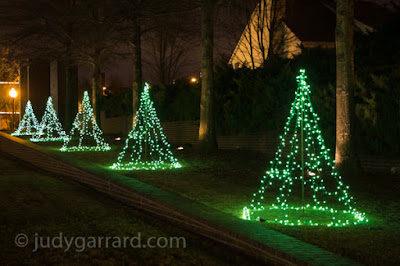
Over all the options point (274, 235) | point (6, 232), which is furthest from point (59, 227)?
point (274, 235)

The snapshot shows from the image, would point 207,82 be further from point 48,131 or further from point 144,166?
point 48,131

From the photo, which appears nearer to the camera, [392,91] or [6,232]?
[6,232]

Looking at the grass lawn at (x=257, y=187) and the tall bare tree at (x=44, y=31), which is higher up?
the tall bare tree at (x=44, y=31)

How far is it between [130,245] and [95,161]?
33.6 ft

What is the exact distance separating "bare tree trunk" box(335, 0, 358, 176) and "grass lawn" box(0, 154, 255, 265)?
18.1 ft

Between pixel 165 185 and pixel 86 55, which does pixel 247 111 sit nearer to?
pixel 165 185

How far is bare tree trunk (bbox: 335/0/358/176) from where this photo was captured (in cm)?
1166

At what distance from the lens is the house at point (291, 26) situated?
90.4ft

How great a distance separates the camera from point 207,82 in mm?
17859

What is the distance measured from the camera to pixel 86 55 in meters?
27.8

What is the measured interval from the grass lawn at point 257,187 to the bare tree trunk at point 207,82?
730mm

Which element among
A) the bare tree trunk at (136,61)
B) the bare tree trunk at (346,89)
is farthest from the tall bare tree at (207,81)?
the bare tree trunk at (346,89)

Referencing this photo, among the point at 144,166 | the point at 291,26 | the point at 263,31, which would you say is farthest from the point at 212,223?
the point at 291,26

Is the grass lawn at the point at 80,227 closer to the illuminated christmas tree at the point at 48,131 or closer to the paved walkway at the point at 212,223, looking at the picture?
the paved walkway at the point at 212,223
